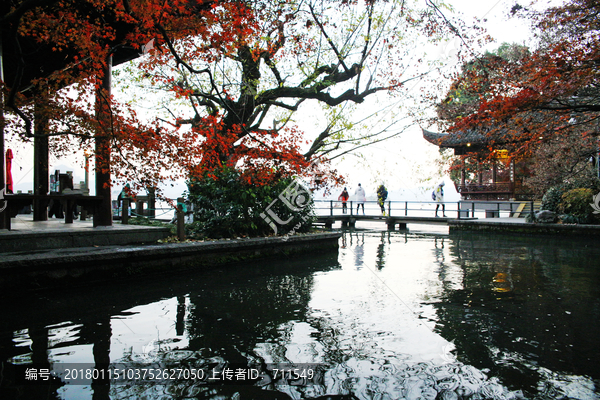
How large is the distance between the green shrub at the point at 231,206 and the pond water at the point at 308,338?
217 cm

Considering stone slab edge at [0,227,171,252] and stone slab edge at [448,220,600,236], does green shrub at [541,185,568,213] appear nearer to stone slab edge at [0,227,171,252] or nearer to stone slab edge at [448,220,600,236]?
stone slab edge at [448,220,600,236]

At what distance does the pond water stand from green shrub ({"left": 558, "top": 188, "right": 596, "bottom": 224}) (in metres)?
8.06

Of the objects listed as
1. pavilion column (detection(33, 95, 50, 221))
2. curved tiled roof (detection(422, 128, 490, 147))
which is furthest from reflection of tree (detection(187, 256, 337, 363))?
curved tiled roof (detection(422, 128, 490, 147))

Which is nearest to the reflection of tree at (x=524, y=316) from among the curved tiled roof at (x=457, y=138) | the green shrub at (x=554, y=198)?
the green shrub at (x=554, y=198)

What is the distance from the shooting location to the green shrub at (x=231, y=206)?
26.3ft

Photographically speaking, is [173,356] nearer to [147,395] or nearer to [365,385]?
[147,395]

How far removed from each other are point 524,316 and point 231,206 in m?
5.61

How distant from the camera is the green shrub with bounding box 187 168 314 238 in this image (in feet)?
26.3

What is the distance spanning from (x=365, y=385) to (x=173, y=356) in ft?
4.61

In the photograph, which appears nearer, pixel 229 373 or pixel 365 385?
pixel 365 385

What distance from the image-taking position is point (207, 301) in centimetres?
451

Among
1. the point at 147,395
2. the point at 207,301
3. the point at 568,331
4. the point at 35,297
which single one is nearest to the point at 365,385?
the point at 147,395

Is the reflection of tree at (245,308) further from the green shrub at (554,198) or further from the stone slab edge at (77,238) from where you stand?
the green shrub at (554,198)

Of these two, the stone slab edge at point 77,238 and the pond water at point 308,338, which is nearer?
the pond water at point 308,338
